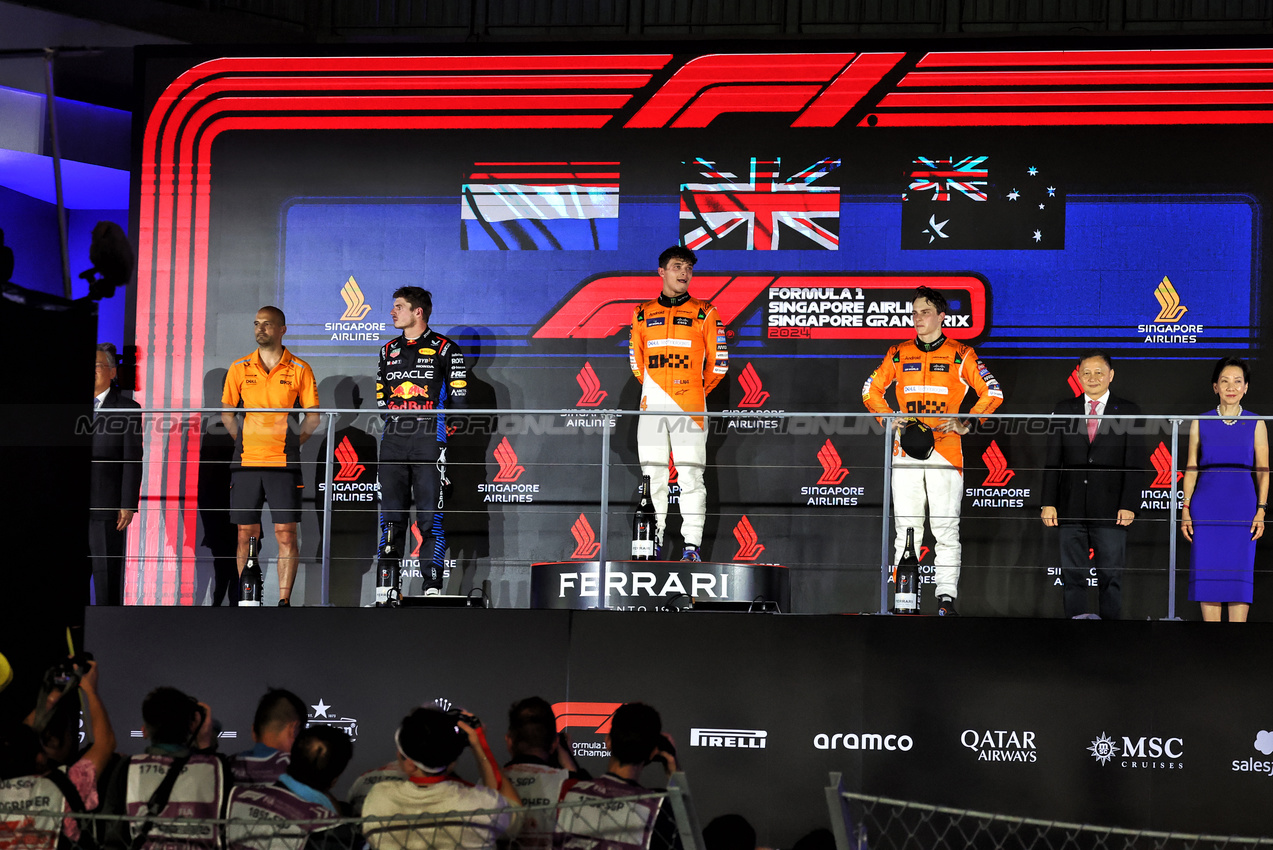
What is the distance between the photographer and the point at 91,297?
3.97m

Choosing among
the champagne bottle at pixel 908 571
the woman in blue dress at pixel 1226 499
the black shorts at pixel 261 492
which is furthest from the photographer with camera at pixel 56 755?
the woman in blue dress at pixel 1226 499

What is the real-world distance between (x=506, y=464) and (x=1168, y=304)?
4022 mm

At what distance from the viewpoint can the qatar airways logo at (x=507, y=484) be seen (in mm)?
8555

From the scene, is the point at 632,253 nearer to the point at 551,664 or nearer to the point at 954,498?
the point at 954,498

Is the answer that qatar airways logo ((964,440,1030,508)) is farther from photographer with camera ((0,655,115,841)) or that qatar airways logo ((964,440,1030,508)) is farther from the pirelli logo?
photographer with camera ((0,655,115,841))

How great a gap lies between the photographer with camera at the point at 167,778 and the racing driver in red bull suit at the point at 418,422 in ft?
8.77

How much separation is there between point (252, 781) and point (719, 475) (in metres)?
5.00

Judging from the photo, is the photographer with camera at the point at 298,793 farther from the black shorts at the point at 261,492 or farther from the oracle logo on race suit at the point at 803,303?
the oracle logo on race suit at the point at 803,303

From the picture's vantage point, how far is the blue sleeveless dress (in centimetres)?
655

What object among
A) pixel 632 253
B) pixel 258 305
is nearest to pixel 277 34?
pixel 258 305

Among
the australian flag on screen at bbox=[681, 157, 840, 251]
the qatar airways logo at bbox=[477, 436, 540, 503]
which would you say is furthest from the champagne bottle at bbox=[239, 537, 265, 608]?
the australian flag on screen at bbox=[681, 157, 840, 251]

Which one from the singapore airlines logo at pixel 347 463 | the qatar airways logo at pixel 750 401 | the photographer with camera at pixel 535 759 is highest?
the qatar airways logo at pixel 750 401

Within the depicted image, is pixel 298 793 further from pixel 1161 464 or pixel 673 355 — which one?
pixel 1161 464

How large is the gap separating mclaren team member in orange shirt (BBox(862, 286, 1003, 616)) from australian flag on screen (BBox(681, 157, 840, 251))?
139cm
